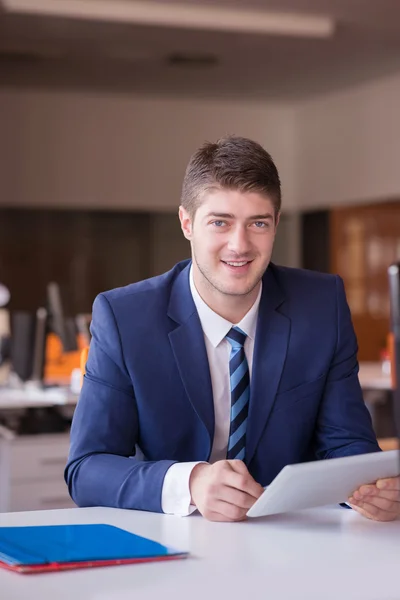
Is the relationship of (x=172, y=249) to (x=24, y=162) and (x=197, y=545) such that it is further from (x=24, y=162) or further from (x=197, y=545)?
(x=197, y=545)

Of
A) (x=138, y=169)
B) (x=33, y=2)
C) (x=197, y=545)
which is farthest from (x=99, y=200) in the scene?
(x=197, y=545)

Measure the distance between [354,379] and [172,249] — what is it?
817 centimetres

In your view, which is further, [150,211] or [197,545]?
[150,211]

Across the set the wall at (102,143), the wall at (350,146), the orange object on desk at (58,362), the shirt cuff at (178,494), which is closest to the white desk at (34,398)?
the orange object on desk at (58,362)

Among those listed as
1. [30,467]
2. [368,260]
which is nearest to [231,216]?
[30,467]

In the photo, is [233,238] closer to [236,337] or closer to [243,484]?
[236,337]

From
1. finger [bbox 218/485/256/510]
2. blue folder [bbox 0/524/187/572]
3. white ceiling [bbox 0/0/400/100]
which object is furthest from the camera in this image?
white ceiling [bbox 0/0/400/100]

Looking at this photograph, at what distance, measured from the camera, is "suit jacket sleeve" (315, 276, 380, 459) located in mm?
2330

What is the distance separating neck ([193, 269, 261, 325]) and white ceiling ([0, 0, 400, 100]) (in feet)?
17.8

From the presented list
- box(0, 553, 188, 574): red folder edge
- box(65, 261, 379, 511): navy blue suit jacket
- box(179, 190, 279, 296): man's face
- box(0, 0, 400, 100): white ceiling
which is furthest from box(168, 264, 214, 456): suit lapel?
box(0, 0, 400, 100): white ceiling

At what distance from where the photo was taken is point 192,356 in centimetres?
225

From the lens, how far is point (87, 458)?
2.15 m

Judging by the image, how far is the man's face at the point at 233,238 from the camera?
2164 mm

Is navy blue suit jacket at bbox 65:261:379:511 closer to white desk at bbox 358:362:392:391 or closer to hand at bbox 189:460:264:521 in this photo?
hand at bbox 189:460:264:521
